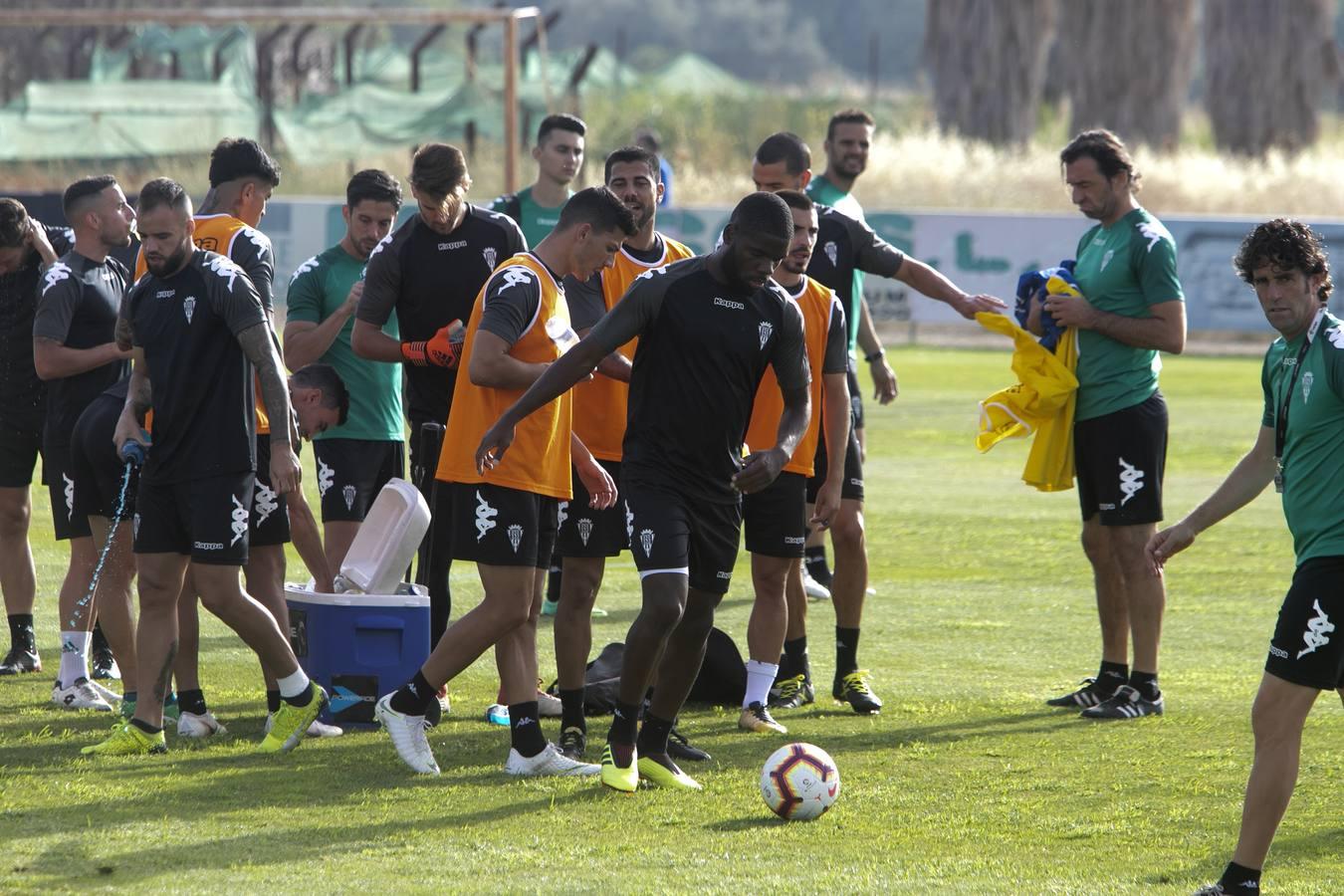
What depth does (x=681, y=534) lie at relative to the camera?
21.8 ft

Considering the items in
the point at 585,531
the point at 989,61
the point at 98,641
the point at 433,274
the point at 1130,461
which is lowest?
the point at 98,641

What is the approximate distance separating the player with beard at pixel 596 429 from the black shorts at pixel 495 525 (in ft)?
1.81

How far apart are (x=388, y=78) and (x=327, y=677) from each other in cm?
2936

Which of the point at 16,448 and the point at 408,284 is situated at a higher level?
the point at 408,284

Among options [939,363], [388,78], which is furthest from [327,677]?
[388,78]

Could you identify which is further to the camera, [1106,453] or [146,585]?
[1106,453]

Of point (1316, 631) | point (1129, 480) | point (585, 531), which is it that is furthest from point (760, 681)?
point (1316, 631)

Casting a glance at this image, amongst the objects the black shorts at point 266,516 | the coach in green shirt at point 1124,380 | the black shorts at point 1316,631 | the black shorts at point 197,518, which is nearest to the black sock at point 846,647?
the coach in green shirt at point 1124,380

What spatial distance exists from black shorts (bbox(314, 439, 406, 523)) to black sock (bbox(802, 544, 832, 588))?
365 cm

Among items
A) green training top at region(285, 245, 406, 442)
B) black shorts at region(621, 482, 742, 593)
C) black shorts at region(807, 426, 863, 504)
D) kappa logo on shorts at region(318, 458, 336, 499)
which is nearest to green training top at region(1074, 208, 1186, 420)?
black shorts at region(807, 426, 863, 504)

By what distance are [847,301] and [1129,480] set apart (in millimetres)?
1639

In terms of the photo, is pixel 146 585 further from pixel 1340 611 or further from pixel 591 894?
pixel 1340 611

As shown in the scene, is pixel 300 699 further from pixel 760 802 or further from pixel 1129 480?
pixel 1129 480

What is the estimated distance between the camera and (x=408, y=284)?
785cm
